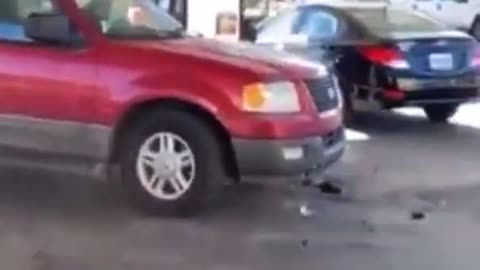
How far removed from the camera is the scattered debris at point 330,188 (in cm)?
895

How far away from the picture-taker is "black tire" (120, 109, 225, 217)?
7.64 metres

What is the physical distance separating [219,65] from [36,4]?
4.88 feet

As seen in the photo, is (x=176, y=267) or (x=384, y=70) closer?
(x=176, y=267)

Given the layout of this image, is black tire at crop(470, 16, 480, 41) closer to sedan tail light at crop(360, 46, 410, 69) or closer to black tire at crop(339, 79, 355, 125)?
black tire at crop(339, 79, 355, 125)

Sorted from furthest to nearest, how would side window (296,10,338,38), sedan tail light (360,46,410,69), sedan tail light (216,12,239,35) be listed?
sedan tail light (216,12,239,35) → side window (296,10,338,38) → sedan tail light (360,46,410,69)

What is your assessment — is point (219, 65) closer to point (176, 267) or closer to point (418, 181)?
point (176, 267)

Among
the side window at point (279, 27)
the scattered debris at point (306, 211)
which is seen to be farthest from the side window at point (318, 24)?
the scattered debris at point (306, 211)

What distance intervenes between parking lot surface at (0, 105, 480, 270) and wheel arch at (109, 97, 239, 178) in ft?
0.69

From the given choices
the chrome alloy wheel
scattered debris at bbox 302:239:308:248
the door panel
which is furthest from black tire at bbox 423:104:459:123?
the door panel

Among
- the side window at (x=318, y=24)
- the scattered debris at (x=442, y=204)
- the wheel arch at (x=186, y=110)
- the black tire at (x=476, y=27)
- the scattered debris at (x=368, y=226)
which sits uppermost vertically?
the wheel arch at (x=186, y=110)

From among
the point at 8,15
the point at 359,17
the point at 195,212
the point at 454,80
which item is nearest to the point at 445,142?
the point at 454,80

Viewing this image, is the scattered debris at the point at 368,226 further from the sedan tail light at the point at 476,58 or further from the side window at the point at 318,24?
the side window at the point at 318,24

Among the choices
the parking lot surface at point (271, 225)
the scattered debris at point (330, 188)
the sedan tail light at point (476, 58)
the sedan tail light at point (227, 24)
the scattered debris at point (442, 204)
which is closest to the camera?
the parking lot surface at point (271, 225)

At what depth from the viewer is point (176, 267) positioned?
259 inches
